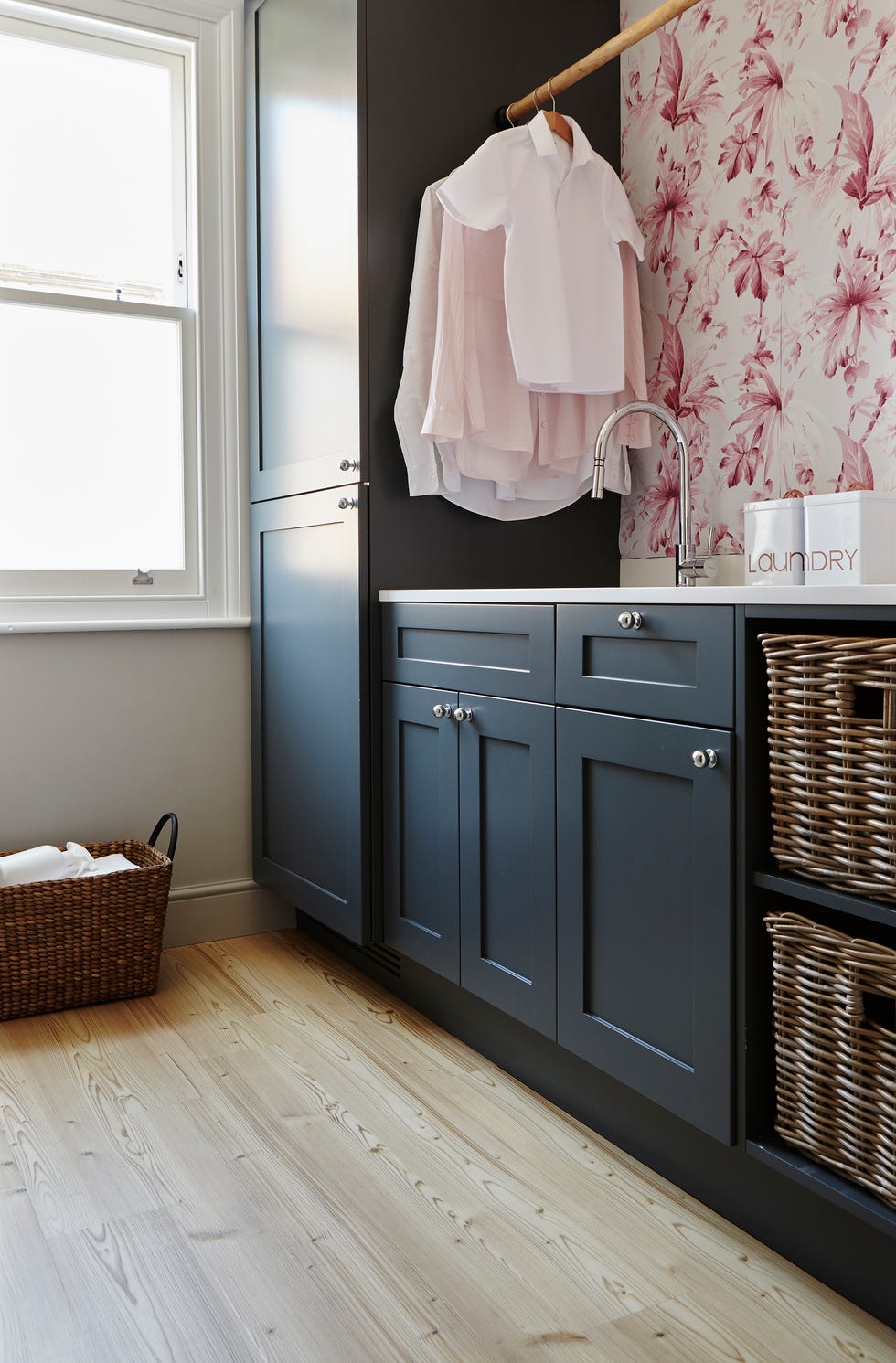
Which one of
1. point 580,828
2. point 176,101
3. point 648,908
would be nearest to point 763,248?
point 580,828

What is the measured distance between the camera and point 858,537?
5.16 feet

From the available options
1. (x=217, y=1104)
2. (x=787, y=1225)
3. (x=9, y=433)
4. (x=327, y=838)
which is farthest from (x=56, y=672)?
Result: (x=787, y=1225)

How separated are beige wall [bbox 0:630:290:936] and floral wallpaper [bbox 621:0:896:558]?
3.77 ft

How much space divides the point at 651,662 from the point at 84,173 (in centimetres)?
203

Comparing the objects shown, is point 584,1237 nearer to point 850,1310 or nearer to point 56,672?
point 850,1310

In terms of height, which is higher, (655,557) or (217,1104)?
(655,557)

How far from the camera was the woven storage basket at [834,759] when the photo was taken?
1.17 m

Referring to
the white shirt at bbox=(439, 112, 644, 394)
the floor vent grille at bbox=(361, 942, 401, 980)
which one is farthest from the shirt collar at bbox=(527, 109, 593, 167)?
the floor vent grille at bbox=(361, 942, 401, 980)

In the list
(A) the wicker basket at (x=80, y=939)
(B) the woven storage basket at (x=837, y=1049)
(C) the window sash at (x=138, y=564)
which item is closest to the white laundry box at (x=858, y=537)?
(B) the woven storage basket at (x=837, y=1049)

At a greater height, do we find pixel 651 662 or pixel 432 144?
pixel 432 144

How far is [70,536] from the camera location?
2.62 metres

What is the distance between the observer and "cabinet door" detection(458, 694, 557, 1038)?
1726 mm

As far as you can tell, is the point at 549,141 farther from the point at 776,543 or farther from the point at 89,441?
the point at 89,441

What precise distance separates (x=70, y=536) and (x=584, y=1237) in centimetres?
197
